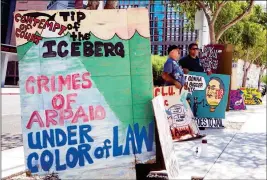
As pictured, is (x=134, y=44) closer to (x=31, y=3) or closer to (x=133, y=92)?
(x=133, y=92)

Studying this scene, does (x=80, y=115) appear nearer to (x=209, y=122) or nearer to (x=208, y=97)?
(x=208, y=97)

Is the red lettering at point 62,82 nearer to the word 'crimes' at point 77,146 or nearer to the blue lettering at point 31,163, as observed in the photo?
the word 'crimes' at point 77,146

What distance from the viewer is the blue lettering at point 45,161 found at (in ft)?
12.5

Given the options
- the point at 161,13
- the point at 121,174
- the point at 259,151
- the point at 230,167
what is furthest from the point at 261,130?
the point at 161,13

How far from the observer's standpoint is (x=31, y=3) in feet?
196

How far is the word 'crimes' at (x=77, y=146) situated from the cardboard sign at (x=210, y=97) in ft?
18.2

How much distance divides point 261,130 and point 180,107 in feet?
11.0

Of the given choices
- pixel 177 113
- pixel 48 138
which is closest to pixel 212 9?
pixel 177 113

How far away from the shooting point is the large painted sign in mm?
3734

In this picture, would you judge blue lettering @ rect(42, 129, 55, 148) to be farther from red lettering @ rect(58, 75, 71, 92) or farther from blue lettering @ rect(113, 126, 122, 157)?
blue lettering @ rect(113, 126, 122, 157)

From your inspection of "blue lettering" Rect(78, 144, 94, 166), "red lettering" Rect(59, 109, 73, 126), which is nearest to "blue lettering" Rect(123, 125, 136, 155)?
"blue lettering" Rect(78, 144, 94, 166)

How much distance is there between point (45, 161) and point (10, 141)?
429 cm

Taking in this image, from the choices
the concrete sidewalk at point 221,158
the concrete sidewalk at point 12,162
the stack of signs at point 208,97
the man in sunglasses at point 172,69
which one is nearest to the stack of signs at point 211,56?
the stack of signs at point 208,97

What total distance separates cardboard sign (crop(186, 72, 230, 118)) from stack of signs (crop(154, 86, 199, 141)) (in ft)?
4.53
